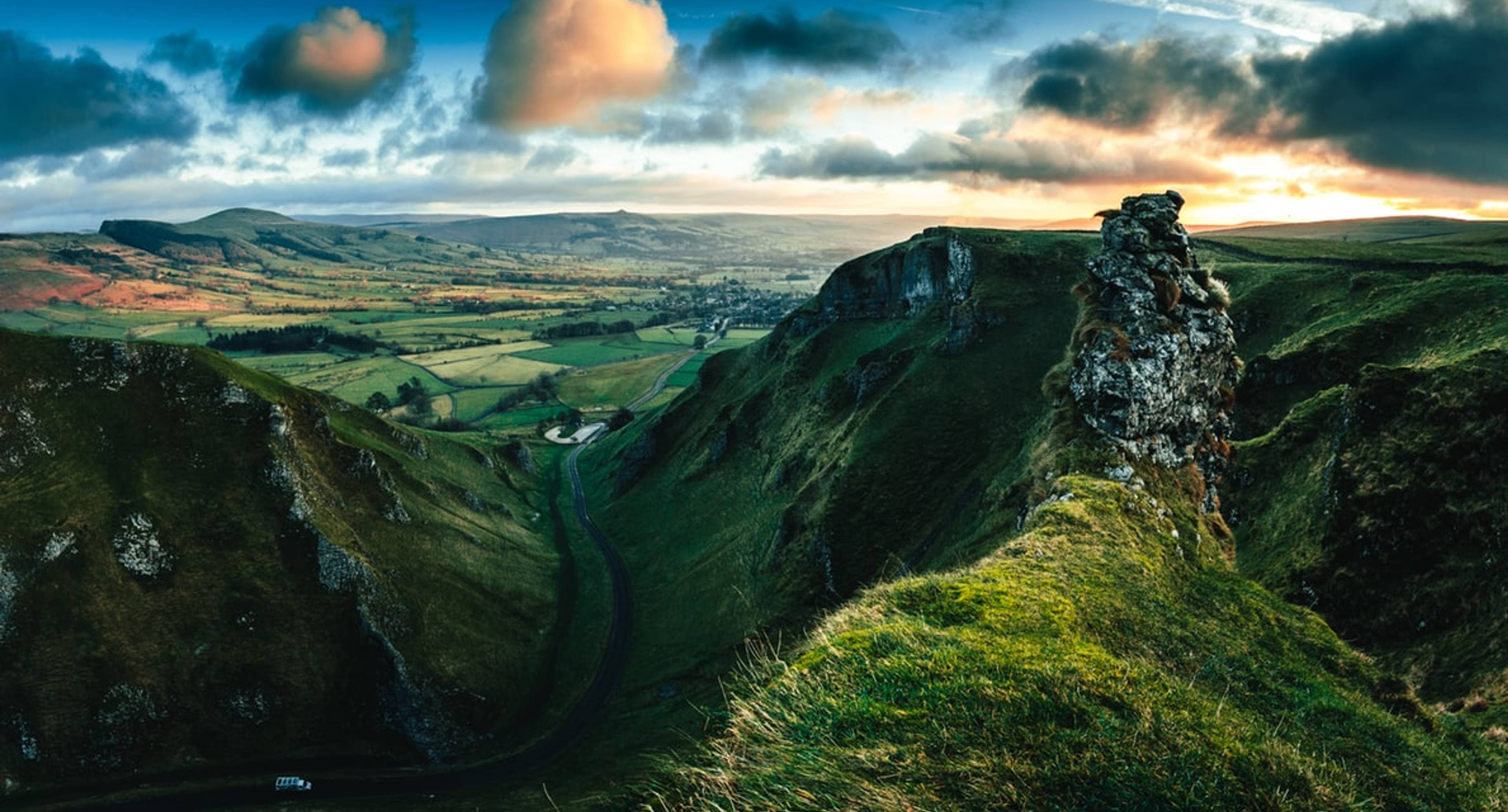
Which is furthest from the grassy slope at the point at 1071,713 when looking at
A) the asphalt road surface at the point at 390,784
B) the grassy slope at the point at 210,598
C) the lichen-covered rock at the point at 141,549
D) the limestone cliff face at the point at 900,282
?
the limestone cliff face at the point at 900,282

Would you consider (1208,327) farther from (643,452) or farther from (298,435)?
(643,452)

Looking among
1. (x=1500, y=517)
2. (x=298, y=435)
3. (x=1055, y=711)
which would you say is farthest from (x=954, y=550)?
(x=298, y=435)

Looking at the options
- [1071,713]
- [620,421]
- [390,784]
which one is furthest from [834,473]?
[620,421]

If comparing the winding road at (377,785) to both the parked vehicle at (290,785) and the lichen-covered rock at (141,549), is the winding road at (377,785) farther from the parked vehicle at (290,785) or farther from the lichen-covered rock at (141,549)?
the lichen-covered rock at (141,549)

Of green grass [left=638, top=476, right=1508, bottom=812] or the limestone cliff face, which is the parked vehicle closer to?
green grass [left=638, top=476, right=1508, bottom=812]

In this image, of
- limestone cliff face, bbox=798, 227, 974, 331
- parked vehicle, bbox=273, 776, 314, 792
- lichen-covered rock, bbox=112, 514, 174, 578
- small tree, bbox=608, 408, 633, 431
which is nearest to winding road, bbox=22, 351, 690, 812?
parked vehicle, bbox=273, 776, 314, 792

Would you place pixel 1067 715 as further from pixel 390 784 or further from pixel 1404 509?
pixel 390 784
